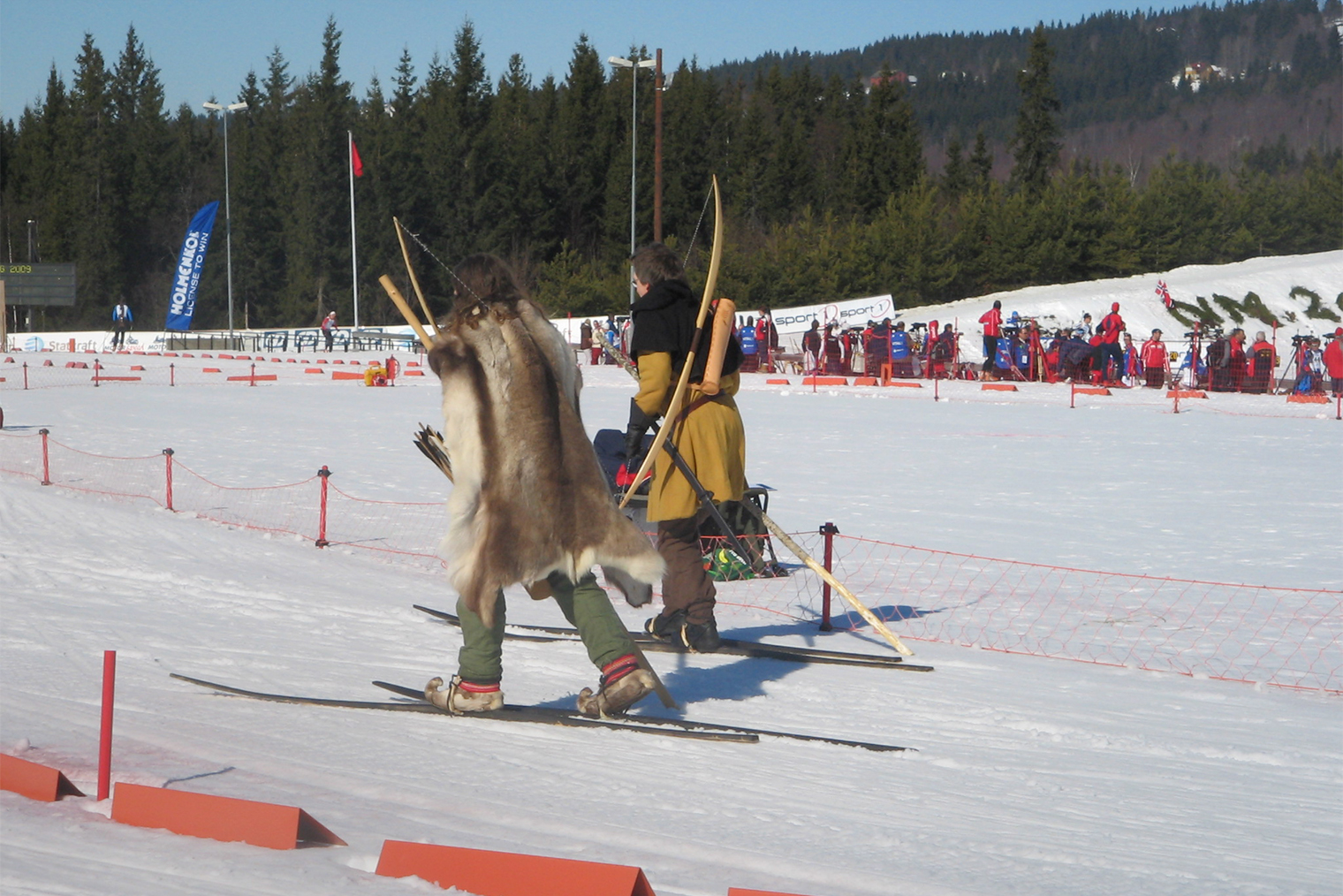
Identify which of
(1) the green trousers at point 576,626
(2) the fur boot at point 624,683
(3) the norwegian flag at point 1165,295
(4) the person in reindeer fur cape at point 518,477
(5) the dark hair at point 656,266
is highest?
(3) the norwegian flag at point 1165,295

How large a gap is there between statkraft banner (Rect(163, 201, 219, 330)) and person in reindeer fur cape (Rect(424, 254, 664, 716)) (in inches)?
1549

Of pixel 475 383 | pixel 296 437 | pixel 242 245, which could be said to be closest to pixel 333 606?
pixel 475 383

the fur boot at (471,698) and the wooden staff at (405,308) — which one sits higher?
the wooden staff at (405,308)

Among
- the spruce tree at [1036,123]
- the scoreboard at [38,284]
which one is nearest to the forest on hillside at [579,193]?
the spruce tree at [1036,123]

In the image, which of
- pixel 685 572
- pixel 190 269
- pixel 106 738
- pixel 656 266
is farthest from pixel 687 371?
pixel 190 269

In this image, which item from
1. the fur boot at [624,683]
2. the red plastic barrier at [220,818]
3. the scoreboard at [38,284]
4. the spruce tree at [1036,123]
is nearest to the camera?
the red plastic barrier at [220,818]

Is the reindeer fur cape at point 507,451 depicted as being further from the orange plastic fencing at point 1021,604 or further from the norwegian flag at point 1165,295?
the norwegian flag at point 1165,295

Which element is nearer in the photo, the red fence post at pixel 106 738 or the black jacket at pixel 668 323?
the red fence post at pixel 106 738

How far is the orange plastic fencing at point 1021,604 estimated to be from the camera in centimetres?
714

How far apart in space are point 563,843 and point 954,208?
198 feet

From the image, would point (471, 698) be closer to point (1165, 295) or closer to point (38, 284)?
point (1165, 295)

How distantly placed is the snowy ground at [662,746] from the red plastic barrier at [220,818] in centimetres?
5

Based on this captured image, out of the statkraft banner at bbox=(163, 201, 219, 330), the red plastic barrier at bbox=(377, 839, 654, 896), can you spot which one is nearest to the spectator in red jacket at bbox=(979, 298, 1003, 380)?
the statkraft banner at bbox=(163, 201, 219, 330)

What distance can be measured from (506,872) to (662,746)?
1751 mm
